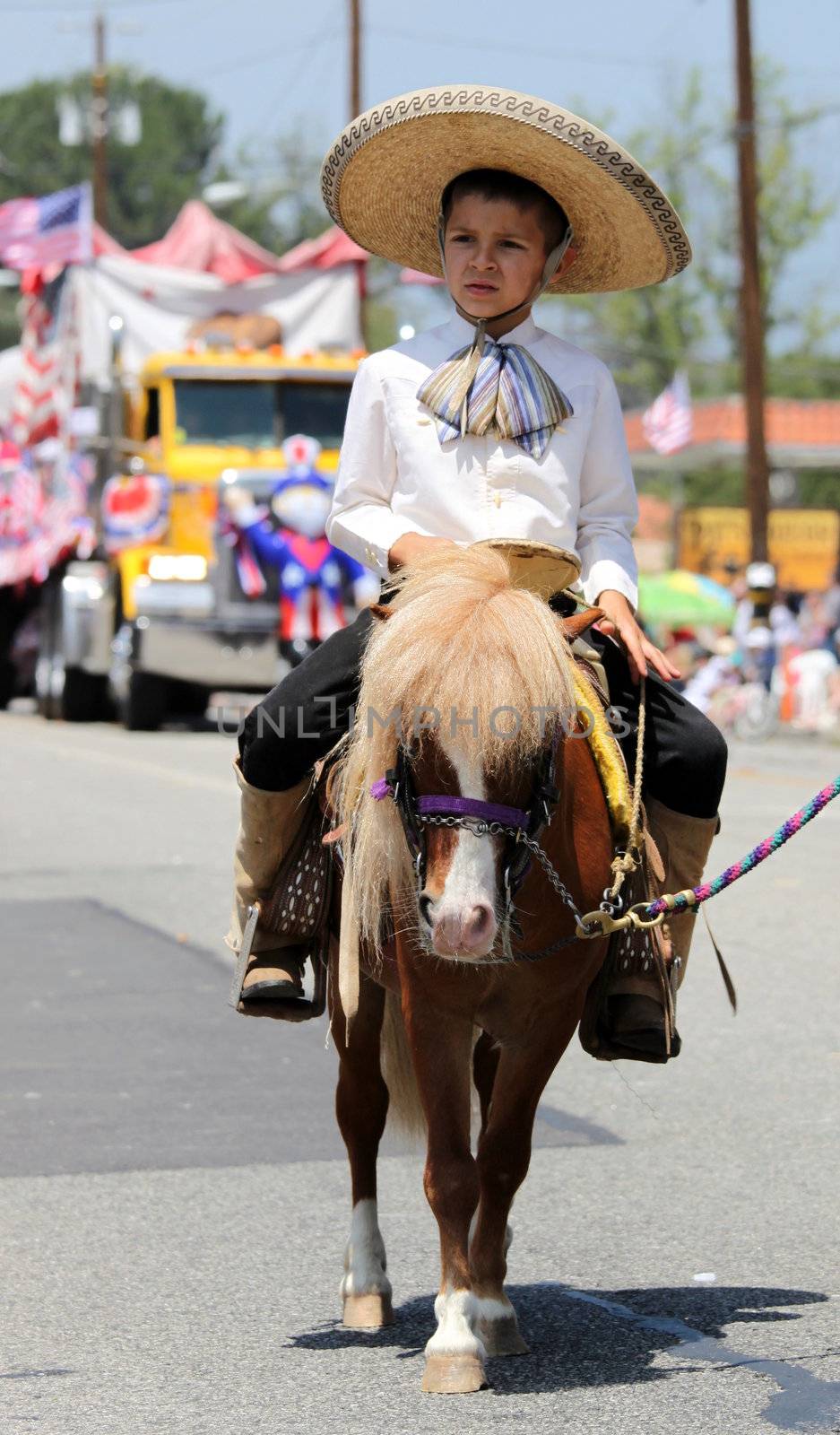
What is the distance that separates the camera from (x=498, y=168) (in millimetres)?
4859

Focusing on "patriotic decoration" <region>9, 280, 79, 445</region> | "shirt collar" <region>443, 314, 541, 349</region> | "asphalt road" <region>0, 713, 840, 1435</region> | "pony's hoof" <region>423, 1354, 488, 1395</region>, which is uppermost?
"patriotic decoration" <region>9, 280, 79, 445</region>

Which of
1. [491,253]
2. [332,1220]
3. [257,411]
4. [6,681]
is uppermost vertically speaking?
[257,411]

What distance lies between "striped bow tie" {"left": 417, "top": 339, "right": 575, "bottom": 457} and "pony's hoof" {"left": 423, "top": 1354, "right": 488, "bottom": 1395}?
1.88 m

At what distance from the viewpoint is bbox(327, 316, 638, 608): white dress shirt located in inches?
186

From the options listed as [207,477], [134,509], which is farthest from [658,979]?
[134,509]

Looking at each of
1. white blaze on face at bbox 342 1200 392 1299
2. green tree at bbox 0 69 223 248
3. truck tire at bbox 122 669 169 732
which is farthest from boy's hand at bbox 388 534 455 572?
green tree at bbox 0 69 223 248

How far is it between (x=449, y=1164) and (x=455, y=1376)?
1.31 feet

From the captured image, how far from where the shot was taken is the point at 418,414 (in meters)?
4.78

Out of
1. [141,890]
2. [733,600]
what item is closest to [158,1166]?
[141,890]

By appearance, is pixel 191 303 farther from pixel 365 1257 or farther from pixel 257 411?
pixel 365 1257

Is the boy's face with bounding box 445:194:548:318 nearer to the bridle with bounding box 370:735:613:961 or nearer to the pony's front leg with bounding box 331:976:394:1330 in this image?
the bridle with bounding box 370:735:613:961

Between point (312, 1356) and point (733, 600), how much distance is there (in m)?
25.3

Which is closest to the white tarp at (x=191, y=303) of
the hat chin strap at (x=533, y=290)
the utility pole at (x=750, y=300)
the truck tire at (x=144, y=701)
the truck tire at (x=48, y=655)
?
the truck tire at (x=144, y=701)

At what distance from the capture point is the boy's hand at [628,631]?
466 centimetres
